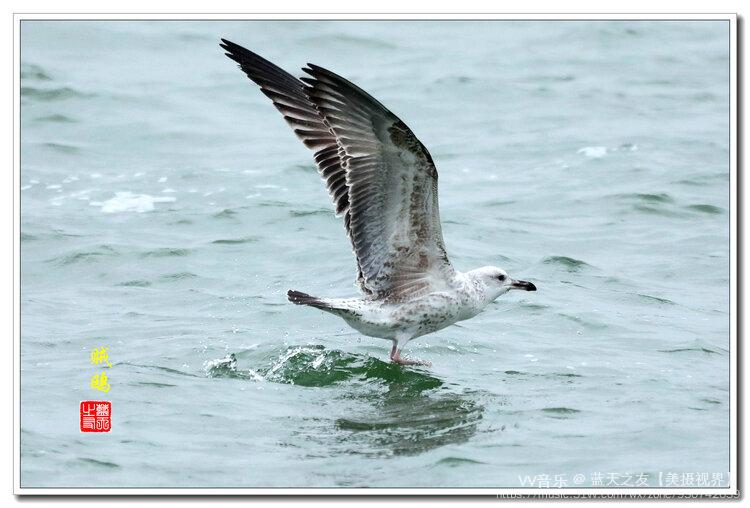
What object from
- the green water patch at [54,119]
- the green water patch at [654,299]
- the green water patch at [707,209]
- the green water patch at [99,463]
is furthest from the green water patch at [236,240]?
the green water patch at [99,463]

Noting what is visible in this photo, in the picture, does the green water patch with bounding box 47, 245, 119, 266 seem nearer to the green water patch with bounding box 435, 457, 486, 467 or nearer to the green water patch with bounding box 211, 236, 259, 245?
the green water patch with bounding box 211, 236, 259, 245

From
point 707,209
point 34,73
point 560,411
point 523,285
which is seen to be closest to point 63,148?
point 34,73

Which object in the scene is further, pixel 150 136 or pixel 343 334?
pixel 150 136

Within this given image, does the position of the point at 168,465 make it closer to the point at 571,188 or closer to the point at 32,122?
the point at 571,188

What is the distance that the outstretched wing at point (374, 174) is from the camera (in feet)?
25.3

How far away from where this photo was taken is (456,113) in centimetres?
1727

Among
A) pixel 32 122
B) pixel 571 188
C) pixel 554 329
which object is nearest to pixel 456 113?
pixel 571 188

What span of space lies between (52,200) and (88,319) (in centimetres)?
397

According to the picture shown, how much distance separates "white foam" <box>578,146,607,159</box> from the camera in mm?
15367

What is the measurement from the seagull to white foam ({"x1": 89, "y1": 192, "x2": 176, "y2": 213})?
194 inches

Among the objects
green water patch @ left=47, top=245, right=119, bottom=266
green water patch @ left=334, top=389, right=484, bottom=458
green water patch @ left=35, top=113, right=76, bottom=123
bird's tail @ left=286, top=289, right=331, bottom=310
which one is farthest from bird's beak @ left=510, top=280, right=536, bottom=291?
green water patch @ left=35, top=113, right=76, bottom=123

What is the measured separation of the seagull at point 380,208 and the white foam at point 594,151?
6.87 m

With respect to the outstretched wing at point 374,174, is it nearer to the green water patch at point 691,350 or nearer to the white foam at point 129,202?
the green water patch at point 691,350

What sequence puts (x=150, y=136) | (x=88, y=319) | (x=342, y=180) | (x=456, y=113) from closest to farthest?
1. (x=342, y=180)
2. (x=88, y=319)
3. (x=150, y=136)
4. (x=456, y=113)
